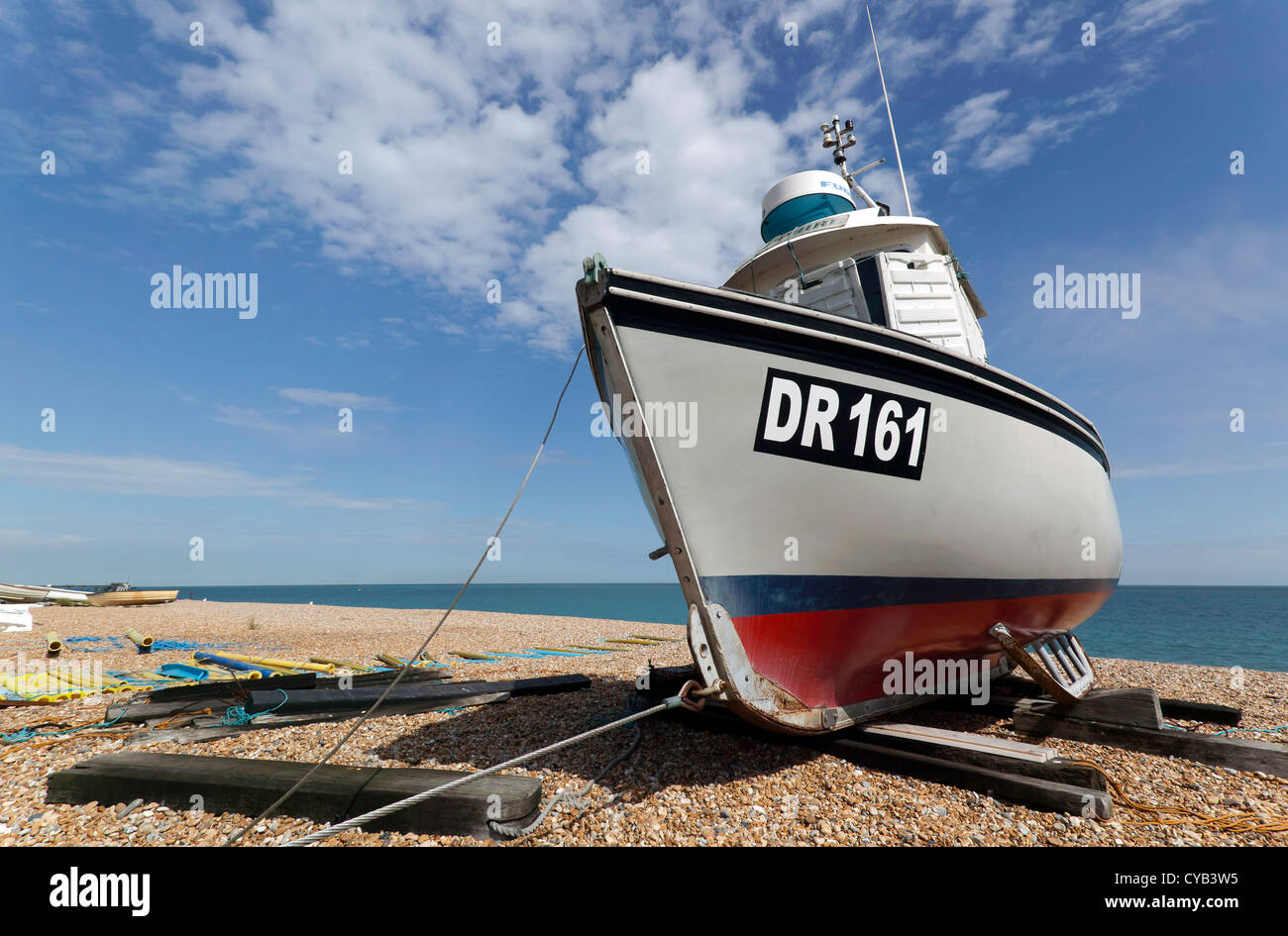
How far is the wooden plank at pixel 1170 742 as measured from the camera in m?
4.07

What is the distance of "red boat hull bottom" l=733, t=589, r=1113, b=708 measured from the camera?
3854 mm

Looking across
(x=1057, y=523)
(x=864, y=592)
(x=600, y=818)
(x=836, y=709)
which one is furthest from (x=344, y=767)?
(x=1057, y=523)

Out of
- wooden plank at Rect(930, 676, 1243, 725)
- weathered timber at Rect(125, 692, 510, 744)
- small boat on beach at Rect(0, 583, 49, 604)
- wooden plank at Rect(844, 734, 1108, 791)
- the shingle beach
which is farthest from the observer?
small boat on beach at Rect(0, 583, 49, 604)

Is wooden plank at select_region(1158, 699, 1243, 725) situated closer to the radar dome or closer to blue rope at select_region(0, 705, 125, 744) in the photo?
the radar dome

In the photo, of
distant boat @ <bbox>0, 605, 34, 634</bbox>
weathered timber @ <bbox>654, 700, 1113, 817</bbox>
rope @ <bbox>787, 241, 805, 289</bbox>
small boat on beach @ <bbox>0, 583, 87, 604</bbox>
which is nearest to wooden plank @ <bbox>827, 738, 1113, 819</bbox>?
weathered timber @ <bbox>654, 700, 1113, 817</bbox>

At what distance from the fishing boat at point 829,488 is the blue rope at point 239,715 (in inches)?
157

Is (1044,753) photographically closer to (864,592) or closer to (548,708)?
(864,592)

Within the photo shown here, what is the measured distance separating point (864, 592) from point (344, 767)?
378cm

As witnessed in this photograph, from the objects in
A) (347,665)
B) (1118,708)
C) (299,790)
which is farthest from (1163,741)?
(347,665)

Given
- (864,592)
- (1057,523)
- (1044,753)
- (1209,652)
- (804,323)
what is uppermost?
(804,323)

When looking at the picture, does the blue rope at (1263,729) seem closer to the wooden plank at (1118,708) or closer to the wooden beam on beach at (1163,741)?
the wooden plank at (1118,708)

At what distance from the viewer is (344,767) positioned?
3.50 meters

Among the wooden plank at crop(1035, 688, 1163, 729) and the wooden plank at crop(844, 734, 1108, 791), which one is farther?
the wooden plank at crop(1035, 688, 1163, 729)

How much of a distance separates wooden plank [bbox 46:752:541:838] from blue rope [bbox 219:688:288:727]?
1.44m
